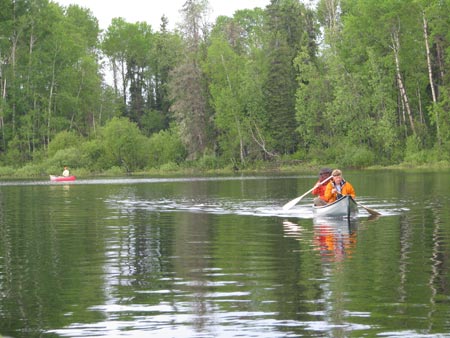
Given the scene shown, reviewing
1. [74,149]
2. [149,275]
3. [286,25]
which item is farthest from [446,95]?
[149,275]

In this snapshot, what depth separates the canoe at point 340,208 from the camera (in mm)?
28188

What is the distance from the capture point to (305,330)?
35.9 feet

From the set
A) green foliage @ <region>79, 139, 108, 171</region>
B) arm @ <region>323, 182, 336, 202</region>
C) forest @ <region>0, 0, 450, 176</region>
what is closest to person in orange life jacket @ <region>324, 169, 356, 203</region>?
arm @ <region>323, 182, 336, 202</region>

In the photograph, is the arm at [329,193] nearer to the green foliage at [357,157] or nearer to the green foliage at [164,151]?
the green foliage at [357,157]

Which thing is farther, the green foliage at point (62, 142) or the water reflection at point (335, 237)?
the green foliage at point (62, 142)

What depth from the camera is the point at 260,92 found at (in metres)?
96.4

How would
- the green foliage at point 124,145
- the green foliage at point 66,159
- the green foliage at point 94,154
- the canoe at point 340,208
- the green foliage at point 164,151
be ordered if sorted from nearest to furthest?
1. the canoe at point 340,208
2. the green foliage at point 66,159
3. the green foliage at point 94,154
4. the green foliage at point 124,145
5. the green foliage at point 164,151

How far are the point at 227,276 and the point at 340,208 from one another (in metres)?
13.5

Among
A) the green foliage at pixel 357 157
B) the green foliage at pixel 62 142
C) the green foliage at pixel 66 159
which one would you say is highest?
the green foliage at pixel 62 142

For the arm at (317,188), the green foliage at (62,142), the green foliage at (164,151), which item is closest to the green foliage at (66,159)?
the green foliage at (62,142)

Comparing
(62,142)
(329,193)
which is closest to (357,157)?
(62,142)

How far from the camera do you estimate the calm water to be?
11.4 meters

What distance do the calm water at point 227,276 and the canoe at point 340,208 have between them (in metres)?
0.58

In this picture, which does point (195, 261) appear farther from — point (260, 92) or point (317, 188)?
point (260, 92)
